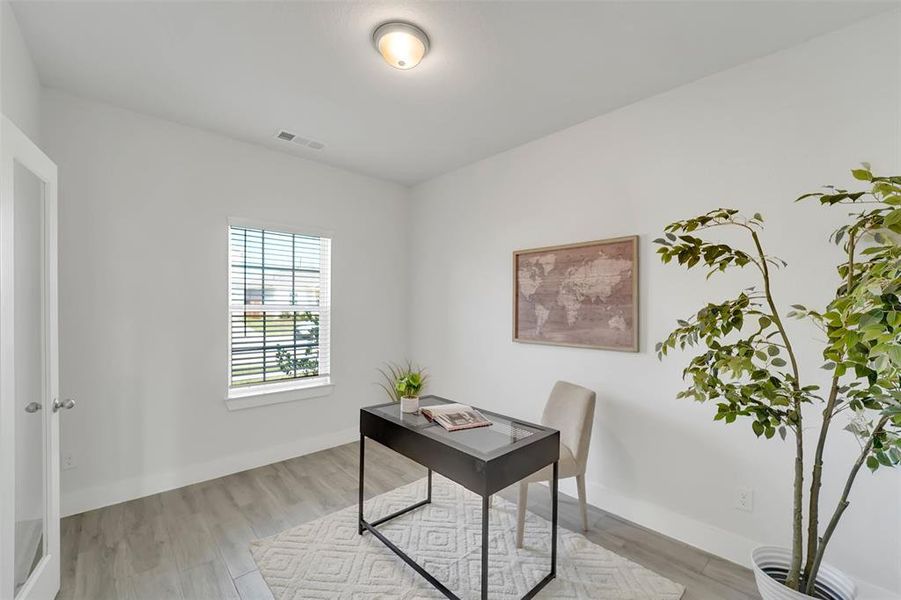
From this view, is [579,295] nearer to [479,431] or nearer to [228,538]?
[479,431]

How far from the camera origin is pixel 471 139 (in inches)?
127

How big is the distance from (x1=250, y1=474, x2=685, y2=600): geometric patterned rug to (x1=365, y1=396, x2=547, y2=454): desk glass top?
2.44 feet

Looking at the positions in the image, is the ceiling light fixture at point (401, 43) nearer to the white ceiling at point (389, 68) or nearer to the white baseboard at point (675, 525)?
the white ceiling at point (389, 68)

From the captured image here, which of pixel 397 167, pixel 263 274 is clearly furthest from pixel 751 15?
pixel 263 274

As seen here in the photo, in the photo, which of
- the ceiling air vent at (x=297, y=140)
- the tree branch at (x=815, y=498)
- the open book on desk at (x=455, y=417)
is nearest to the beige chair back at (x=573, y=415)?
the open book on desk at (x=455, y=417)

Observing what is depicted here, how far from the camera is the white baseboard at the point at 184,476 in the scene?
2.62 m

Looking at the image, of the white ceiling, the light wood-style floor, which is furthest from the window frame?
the white ceiling

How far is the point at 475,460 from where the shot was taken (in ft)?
5.63

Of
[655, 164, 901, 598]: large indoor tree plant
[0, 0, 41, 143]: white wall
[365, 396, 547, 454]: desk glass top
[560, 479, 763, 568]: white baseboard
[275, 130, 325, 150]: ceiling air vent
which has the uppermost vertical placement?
[275, 130, 325, 150]: ceiling air vent

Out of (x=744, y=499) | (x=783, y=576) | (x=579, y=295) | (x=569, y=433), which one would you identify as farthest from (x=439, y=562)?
(x=579, y=295)

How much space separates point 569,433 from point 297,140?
3072 millimetres

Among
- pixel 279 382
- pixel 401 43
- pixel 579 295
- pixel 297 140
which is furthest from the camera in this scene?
pixel 279 382

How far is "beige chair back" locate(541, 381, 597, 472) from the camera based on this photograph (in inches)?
97.7

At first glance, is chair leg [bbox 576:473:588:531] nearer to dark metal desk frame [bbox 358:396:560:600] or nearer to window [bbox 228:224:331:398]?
dark metal desk frame [bbox 358:396:560:600]
